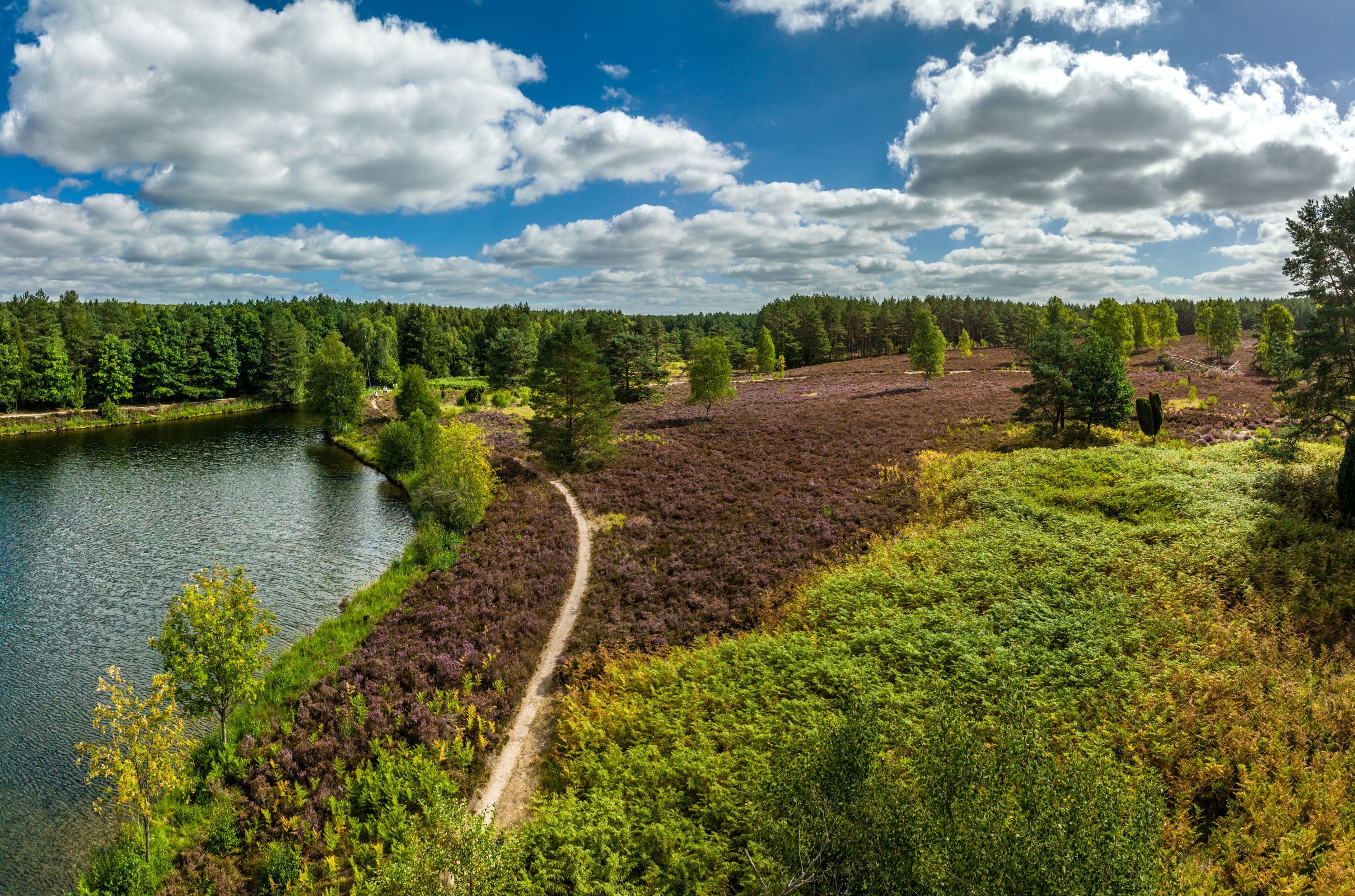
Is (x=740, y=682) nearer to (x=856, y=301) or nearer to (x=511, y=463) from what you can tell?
(x=511, y=463)

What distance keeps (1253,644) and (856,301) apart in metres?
129

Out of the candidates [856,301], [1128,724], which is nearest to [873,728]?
[1128,724]

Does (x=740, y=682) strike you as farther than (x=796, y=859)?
Yes

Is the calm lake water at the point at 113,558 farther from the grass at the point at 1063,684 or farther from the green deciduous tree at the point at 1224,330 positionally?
the green deciduous tree at the point at 1224,330

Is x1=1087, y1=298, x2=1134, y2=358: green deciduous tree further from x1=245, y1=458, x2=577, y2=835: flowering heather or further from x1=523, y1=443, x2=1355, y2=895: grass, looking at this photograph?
x1=245, y1=458, x2=577, y2=835: flowering heather

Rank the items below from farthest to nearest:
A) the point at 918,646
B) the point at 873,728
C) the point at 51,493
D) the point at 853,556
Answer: the point at 51,493 → the point at 853,556 → the point at 918,646 → the point at 873,728

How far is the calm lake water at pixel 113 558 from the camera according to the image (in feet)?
51.4

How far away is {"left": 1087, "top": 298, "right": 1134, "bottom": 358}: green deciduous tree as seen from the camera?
258 feet

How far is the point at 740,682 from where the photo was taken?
52.9ft

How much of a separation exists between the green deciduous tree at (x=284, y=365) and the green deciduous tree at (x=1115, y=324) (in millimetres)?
111288

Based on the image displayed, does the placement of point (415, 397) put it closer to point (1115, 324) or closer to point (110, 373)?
point (110, 373)

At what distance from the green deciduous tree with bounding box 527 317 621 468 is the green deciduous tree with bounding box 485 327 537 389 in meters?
52.3

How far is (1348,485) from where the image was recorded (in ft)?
67.8

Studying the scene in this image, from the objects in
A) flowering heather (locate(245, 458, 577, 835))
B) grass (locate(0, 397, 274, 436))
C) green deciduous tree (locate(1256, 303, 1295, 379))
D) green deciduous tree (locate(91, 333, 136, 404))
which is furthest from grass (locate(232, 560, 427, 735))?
green deciduous tree (locate(91, 333, 136, 404))
